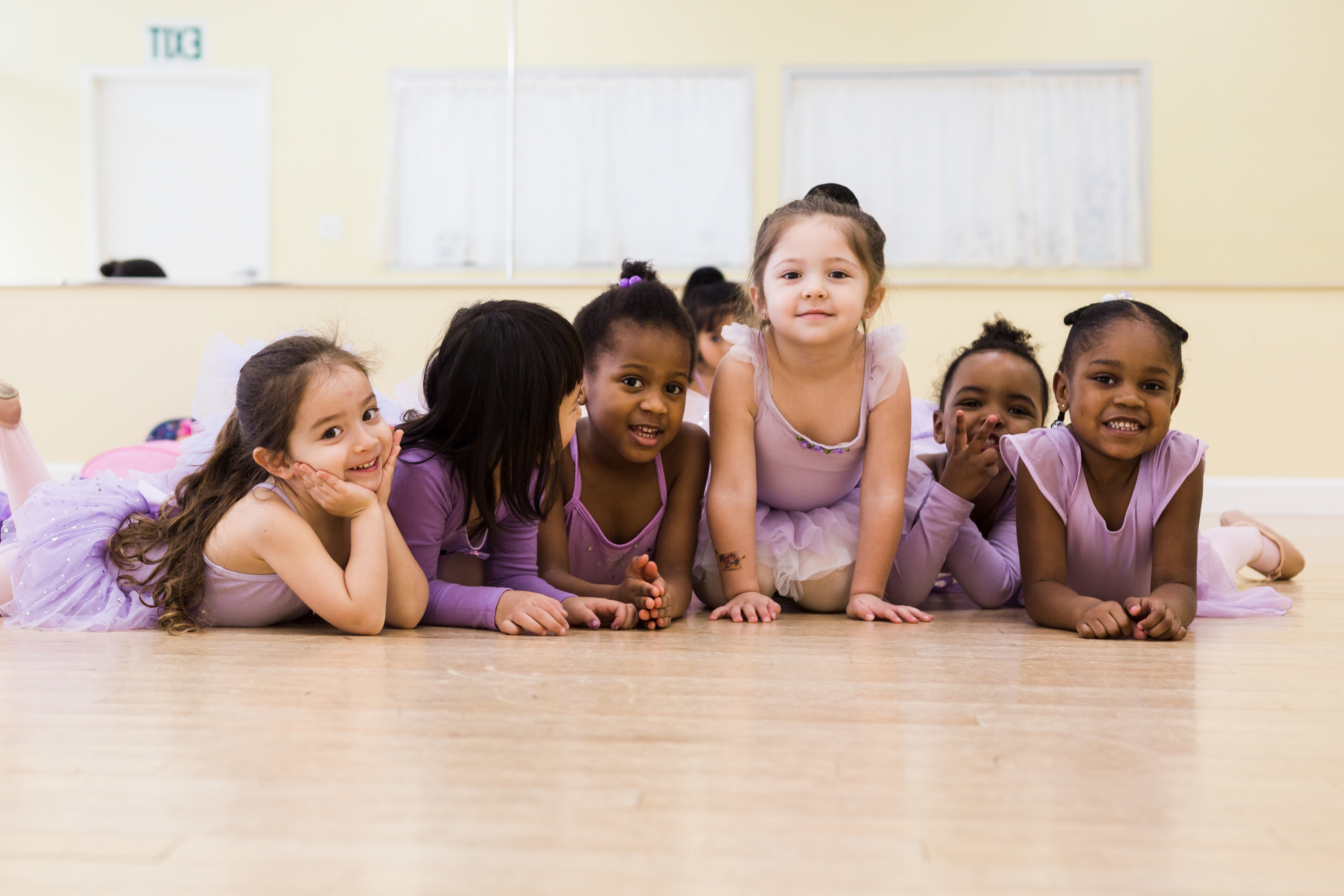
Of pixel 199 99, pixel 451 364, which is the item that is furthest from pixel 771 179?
pixel 451 364

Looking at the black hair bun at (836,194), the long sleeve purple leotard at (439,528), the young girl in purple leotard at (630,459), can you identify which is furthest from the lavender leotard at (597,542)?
the black hair bun at (836,194)

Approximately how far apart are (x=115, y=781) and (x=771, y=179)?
4.32 meters

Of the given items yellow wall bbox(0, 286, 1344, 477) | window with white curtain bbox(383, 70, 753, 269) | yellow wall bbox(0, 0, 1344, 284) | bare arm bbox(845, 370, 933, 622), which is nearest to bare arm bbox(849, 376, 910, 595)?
bare arm bbox(845, 370, 933, 622)

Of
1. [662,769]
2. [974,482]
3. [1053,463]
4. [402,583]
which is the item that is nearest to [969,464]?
[974,482]

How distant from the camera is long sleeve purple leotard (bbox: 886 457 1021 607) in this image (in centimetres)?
173

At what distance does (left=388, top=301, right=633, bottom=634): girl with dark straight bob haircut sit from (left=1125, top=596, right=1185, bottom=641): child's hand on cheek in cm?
68

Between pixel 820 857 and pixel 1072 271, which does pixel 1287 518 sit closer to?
pixel 1072 271

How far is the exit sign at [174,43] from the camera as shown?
513 centimetres

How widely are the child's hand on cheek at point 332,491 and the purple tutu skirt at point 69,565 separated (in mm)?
299

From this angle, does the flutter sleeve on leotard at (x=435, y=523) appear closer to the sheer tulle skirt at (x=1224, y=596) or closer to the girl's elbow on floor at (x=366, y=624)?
the girl's elbow on floor at (x=366, y=624)

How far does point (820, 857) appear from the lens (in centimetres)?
66

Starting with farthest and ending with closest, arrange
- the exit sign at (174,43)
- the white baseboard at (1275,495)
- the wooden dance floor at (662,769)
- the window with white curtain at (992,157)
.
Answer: the exit sign at (174,43) → the window with white curtain at (992,157) → the white baseboard at (1275,495) → the wooden dance floor at (662,769)

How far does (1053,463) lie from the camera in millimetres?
1622

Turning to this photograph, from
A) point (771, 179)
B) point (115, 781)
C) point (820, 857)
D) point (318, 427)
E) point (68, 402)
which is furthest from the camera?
point (771, 179)
